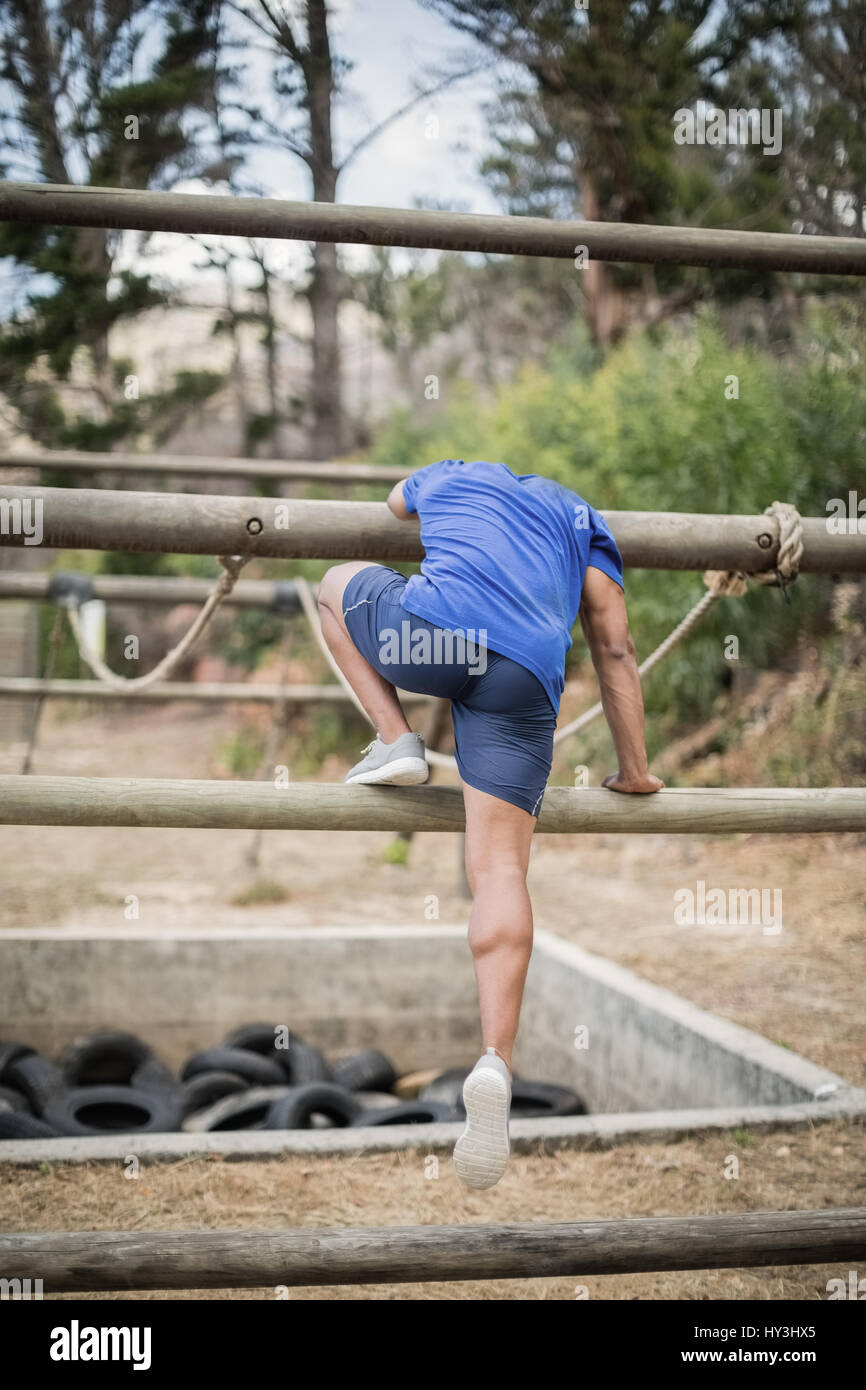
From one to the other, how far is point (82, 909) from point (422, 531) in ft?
14.1

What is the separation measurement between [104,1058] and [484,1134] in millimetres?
2828

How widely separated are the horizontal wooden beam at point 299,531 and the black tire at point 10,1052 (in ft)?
7.66

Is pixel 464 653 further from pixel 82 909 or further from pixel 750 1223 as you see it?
pixel 82 909

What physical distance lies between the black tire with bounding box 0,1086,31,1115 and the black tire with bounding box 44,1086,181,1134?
99 mm

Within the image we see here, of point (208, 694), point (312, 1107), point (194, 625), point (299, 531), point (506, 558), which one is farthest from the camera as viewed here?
point (208, 694)

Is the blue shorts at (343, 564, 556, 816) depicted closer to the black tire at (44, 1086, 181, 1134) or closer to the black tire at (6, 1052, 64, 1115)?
the black tire at (44, 1086, 181, 1134)

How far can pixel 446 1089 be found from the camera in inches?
157

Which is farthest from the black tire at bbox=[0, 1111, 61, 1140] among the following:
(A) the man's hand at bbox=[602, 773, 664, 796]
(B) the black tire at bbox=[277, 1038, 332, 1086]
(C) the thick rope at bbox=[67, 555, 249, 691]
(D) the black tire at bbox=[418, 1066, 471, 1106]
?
(A) the man's hand at bbox=[602, 773, 664, 796]

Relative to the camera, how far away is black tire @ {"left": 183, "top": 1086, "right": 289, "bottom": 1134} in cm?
365

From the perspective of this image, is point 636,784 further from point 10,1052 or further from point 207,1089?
point 10,1052

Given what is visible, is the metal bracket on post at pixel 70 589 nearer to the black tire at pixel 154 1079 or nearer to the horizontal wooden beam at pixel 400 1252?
the black tire at pixel 154 1079

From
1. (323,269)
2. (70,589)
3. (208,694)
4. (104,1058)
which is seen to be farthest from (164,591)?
(323,269)

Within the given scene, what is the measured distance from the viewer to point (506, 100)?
32.1ft

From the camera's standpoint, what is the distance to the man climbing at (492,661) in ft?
6.52
